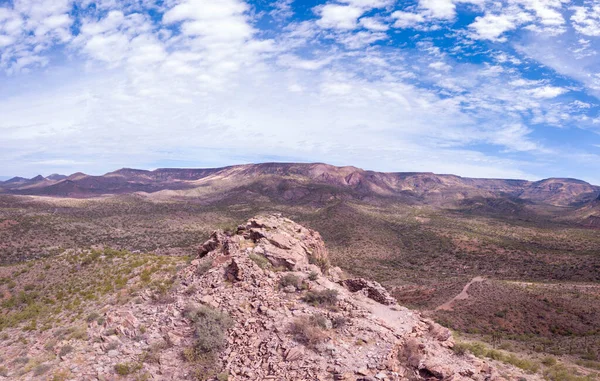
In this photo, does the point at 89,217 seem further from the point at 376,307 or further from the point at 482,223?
the point at 482,223

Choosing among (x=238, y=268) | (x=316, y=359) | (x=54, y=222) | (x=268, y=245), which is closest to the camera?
(x=316, y=359)

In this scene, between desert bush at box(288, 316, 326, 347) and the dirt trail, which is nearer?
desert bush at box(288, 316, 326, 347)

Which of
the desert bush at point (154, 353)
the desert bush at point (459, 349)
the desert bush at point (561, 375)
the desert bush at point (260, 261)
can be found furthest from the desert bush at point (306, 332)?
the desert bush at point (561, 375)

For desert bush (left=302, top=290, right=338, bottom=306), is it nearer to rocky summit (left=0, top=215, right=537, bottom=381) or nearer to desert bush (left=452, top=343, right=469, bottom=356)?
rocky summit (left=0, top=215, right=537, bottom=381)

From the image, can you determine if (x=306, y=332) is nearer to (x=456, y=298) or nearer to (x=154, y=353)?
(x=154, y=353)

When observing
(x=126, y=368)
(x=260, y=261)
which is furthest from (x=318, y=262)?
(x=126, y=368)

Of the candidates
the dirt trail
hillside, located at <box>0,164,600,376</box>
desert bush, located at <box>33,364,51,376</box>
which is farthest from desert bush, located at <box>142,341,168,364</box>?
the dirt trail

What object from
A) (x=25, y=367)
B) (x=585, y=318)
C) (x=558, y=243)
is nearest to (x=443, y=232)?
(x=558, y=243)
